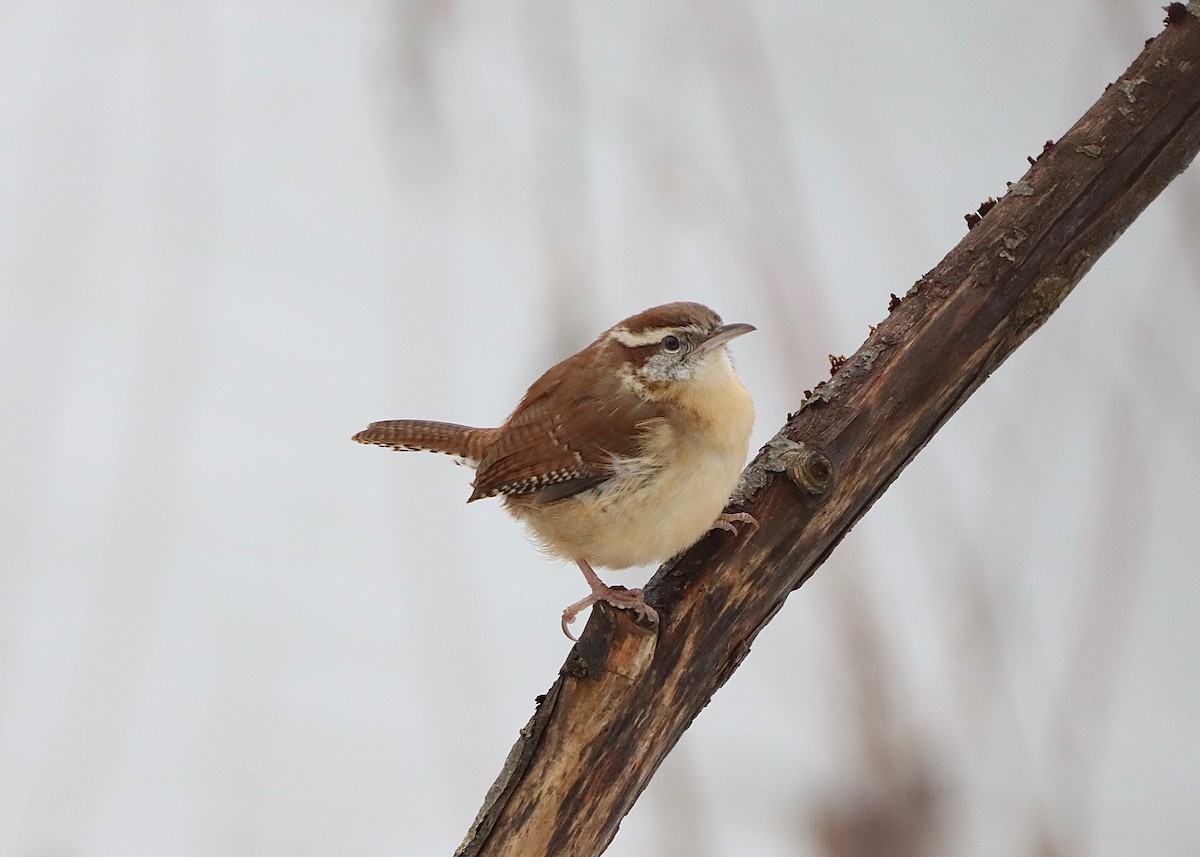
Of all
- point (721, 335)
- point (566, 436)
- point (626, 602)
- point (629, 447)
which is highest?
point (721, 335)

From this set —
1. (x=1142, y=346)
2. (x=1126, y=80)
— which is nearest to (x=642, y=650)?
(x=1142, y=346)

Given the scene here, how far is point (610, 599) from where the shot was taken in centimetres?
287

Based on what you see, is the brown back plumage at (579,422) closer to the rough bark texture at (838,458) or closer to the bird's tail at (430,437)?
the bird's tail at (430,437)

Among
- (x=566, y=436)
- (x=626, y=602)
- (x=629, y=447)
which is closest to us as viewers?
(x=626, y=602)

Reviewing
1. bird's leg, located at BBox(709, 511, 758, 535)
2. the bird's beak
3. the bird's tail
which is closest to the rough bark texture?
bird's leg, located at BBox(709, 511, 758, 535)

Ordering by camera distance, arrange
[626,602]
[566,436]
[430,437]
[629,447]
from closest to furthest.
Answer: [626,602] < [629,447] < [566,436] < [430,437]

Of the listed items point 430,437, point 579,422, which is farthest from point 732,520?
point 430,437

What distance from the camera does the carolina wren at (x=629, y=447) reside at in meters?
2.96

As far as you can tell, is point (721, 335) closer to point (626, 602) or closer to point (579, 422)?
point (579, 422)

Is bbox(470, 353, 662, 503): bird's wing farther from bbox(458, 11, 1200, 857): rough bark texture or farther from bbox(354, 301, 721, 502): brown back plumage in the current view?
bbox(458, 11, 1200, 857): rough bark texture

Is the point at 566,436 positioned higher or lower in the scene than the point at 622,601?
higher

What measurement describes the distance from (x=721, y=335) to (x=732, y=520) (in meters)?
0.53

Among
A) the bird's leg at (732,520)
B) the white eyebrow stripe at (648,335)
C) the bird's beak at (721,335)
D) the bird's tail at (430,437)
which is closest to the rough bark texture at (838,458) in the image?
the bird's leg at (732,520)

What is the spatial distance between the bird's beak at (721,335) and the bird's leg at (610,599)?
2.03ft
